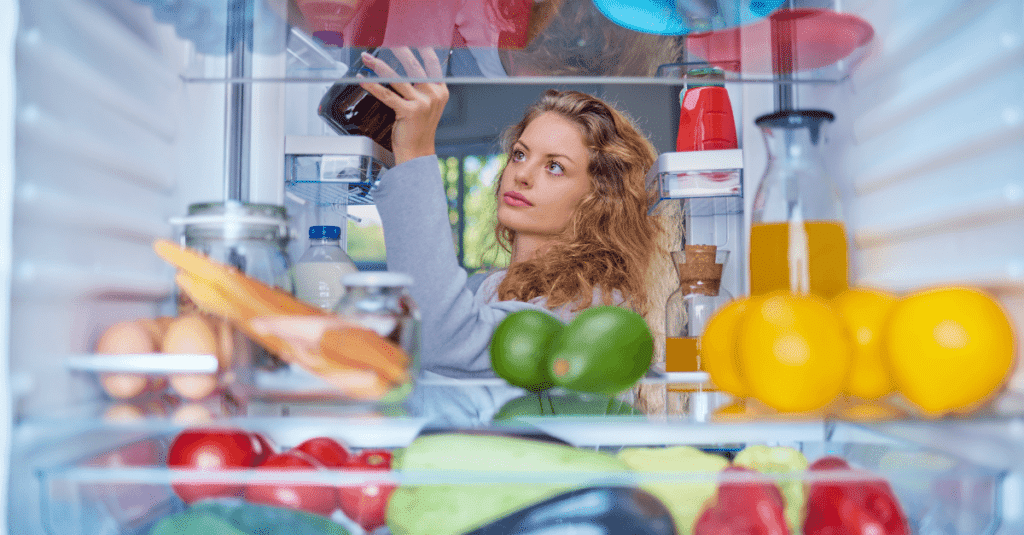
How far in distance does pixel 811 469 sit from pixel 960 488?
11 cm

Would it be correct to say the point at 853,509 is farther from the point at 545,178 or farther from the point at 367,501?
the point at 545,178

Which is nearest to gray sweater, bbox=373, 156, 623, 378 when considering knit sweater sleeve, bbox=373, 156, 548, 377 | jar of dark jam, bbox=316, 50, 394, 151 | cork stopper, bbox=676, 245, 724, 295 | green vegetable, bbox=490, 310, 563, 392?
knit sweater sleeve, bbox=373, 156, 548, 377

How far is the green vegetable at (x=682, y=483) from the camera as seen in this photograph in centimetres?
52

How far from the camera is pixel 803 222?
0.65m

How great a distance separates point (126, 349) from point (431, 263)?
487 mm

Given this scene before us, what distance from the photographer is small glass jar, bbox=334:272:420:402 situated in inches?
22.5

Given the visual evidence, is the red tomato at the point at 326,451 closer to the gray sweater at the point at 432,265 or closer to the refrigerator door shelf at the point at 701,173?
the gray sweater at the point at 432,265

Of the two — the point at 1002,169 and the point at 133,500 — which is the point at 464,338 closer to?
the point at 133,500

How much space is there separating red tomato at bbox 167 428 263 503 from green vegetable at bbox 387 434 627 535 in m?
0.15

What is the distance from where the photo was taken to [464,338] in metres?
1.03

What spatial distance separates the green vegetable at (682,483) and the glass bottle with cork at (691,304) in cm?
48

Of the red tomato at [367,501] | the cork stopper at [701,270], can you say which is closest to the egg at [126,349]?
the red tomato at [367,501]

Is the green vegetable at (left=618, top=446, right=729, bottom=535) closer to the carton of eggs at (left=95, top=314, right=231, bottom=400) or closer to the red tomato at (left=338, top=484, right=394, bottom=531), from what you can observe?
the red tomato at (left=338, top=484, right=394, bottom=531)

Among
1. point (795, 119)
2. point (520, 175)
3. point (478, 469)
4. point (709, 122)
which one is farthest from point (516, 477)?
point (520, 175)
